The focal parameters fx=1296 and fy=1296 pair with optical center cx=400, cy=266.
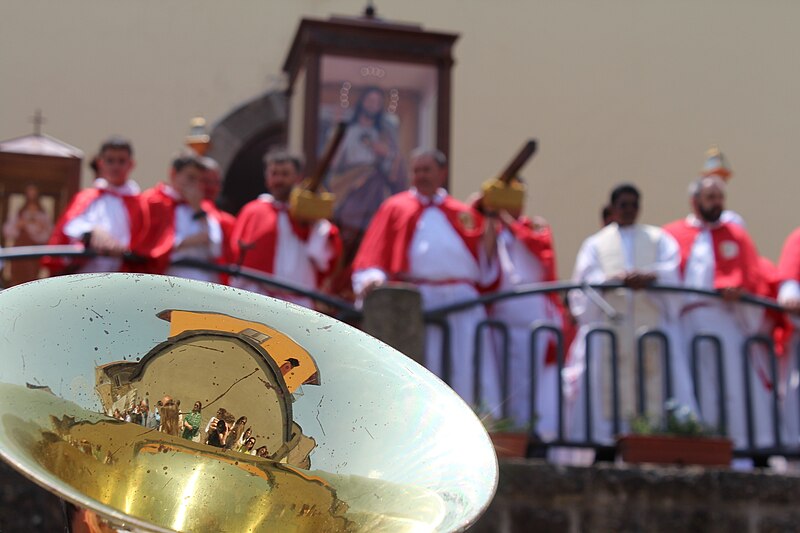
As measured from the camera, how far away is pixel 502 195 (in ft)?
22.6

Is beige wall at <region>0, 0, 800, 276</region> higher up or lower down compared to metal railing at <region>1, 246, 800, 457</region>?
higher up

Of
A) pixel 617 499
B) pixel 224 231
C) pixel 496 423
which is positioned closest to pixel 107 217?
pixel 224 231

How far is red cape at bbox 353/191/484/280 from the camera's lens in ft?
22.8

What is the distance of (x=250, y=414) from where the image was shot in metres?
2.53

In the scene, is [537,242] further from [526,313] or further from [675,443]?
[675,443]

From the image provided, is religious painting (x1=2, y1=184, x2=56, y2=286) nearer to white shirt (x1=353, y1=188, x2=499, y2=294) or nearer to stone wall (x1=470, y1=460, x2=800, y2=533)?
white shirt (x1=353, y1=188, x2=499, y2=294)

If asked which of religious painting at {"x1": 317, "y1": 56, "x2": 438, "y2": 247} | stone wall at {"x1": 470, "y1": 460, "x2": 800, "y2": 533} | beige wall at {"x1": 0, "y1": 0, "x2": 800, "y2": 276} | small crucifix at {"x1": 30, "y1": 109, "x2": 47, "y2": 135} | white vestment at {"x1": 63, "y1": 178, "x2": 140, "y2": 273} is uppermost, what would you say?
beige wall at {"x1": 0, "y1": 0, "x2": 800, "y2": 276}

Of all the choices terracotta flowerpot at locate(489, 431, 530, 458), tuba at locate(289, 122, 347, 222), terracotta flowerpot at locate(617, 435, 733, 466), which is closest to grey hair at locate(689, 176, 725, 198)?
terracotta flowerpot at locate(617, 435, 733, 466)

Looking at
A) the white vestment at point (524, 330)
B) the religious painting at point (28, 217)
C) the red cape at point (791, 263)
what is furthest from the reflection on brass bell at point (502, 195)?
the religious painting at point (28, 217)

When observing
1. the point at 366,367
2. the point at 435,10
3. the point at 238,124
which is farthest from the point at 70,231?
the point at 435,10

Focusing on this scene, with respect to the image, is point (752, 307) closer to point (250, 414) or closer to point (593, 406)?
point (593, 406)

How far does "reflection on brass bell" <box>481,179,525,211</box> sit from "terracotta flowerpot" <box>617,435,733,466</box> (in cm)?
149

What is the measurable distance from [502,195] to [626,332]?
1.00 m

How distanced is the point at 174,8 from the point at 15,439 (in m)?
10.8
